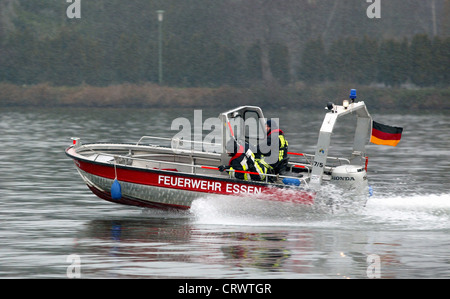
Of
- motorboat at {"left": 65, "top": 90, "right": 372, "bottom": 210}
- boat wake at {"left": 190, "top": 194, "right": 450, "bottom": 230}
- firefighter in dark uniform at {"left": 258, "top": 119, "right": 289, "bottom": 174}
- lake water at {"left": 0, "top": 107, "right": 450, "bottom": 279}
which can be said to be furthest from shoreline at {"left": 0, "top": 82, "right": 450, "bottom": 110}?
boat wake at {"left": 190, "top": 194, "right": 450, "bottom": 230}

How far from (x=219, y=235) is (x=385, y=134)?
13.4 feet

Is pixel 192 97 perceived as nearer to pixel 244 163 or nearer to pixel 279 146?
pixel 279 146

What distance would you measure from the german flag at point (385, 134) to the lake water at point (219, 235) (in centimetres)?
140

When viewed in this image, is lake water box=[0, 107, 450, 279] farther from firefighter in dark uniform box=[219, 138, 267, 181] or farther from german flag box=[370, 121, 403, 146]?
german flag box=[370, 121, 403, 146]

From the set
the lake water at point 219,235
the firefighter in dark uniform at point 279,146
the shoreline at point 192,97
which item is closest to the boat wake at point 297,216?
the lake water at point 219,235

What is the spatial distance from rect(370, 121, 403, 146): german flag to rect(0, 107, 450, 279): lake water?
1.40 meters

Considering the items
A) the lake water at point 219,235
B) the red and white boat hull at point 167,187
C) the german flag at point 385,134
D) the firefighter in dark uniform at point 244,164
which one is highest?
the german flag at point 385,134

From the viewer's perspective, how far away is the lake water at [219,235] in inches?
458

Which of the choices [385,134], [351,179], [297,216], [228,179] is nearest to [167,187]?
[228,179]

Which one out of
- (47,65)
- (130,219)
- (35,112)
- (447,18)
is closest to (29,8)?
(47,65)

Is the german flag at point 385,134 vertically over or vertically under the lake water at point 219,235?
over

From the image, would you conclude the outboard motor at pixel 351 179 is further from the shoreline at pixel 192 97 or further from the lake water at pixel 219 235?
the shoreline at pixel 192 97

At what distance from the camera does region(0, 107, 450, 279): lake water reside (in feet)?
38.2
